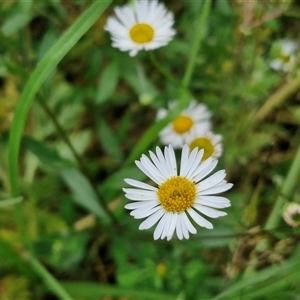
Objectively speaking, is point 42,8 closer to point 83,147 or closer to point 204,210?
point 83,147

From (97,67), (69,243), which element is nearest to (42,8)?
(97,67)

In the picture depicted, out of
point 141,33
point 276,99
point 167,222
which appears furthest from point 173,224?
point 276,99

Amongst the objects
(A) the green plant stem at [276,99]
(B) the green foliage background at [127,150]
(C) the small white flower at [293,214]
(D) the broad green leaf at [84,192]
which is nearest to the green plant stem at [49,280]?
(B) the green foliage background at [127,150]

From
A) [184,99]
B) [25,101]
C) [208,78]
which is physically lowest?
[25,101]

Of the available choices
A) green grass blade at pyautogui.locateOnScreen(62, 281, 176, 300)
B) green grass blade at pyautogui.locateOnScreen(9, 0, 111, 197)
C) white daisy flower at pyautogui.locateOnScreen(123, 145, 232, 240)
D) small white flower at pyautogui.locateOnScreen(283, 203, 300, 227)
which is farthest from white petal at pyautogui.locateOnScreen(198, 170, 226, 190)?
green grass blade at pyautogui.locateOnScreen(62, 281, 176, 300)

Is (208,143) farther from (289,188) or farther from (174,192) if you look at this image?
(174,192)

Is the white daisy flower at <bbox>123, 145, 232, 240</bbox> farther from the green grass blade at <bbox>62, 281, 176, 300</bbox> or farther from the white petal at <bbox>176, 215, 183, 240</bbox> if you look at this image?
the green grass blade at <bbox>62, 281, 176, 300</bbox>
